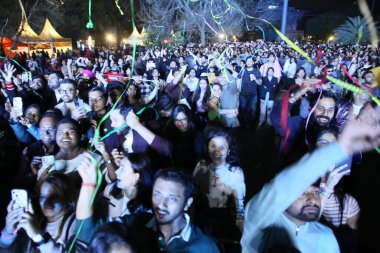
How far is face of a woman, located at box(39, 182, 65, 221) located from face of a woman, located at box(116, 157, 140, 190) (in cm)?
46

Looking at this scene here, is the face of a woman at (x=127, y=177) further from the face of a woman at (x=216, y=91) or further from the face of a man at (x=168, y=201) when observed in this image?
the face of a woman at (x=216, y=91)

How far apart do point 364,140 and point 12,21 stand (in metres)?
33.1

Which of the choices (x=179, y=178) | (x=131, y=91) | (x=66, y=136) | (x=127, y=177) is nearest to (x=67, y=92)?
(x=131, y=91)

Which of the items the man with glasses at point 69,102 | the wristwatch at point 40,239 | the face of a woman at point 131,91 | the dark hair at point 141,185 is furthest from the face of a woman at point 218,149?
the face of a woman at point 131,91

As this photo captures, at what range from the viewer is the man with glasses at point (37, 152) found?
3047 millimetres

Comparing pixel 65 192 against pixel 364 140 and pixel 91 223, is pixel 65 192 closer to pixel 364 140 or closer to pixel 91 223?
pixel 91 223

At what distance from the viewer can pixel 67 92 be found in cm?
→ 446

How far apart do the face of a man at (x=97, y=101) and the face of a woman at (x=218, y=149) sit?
186 centimetres

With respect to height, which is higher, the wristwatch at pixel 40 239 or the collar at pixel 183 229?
the collar at pixel 183 229

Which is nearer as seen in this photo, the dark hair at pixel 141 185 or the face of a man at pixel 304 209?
the face of a man at pixel 304 209

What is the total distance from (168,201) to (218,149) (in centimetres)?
107

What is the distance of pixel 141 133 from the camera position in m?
3.30

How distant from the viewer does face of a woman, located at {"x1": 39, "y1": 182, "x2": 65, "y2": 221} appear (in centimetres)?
222

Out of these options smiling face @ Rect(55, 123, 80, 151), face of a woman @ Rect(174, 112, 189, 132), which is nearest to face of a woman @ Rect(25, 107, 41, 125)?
smiling face @ Rect(55, 123, 80, 151)
